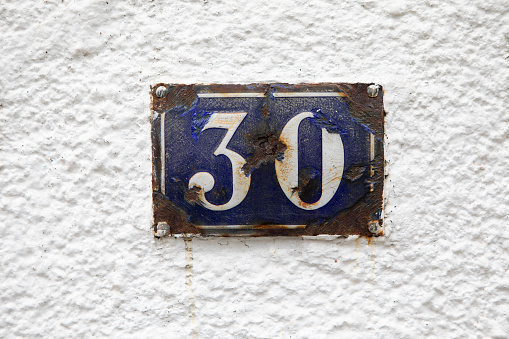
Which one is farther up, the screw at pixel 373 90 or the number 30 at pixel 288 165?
the screw at pixel 373 90

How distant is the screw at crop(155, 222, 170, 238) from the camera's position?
25.3 inches

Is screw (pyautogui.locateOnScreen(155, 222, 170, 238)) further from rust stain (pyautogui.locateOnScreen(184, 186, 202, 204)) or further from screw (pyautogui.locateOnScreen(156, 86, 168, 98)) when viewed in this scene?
screw (pyautogui.locateOnScreen(156, 86, 168, 98))

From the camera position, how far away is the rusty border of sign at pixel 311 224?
63 cm

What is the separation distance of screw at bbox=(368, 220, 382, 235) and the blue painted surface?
2.2 inches

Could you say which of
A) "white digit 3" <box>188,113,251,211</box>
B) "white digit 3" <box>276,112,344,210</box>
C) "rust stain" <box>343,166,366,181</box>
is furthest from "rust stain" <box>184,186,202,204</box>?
"rust stain" <box>343,166,366,181</box>

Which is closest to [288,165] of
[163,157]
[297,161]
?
[297,161]

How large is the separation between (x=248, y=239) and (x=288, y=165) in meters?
0.16

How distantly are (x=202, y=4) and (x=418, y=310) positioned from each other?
682 millimetres

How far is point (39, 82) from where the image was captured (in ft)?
2.13

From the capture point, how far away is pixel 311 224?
0.64 meters

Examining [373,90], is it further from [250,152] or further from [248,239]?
[248,239]

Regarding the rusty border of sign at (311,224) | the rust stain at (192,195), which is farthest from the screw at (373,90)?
the rust stain at (192,195)

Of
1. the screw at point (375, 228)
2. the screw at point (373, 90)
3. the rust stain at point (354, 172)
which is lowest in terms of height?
the screw at point (375, 228)

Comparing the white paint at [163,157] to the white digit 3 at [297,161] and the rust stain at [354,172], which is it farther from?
the rust stain at [354,172]
